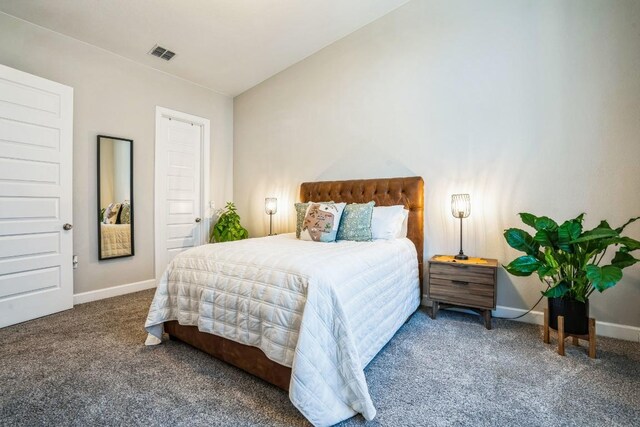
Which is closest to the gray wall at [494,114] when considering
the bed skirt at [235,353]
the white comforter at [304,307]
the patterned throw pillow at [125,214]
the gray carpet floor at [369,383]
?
the gray carpet floor at [369,383]

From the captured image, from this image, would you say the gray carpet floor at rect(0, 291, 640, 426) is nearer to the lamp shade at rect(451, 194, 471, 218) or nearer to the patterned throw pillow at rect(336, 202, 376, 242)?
the patterned throw pillow at rect(336, 202, 376, 242)

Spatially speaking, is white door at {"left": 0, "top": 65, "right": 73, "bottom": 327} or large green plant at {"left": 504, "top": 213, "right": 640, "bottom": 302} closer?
large green plant at {"left": 504, "top": 213, "right": 640, "bottom": 302}

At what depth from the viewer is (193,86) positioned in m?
4.38

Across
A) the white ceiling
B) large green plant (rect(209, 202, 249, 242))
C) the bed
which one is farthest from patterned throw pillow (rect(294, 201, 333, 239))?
the white ceiling

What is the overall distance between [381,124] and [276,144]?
1.67 m

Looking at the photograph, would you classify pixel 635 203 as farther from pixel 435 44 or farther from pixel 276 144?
pixel 276 144

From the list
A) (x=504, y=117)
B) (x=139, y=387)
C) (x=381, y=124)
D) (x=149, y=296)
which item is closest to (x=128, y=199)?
(x=149, y=296)

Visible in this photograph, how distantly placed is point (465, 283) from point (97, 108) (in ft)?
14.3

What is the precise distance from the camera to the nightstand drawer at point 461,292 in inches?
100

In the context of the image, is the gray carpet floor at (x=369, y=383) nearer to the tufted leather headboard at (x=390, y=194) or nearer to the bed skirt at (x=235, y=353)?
the bed skirt at (x=235, y=353)

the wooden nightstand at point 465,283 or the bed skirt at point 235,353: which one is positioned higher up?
the wooden nightstand at point 465,283

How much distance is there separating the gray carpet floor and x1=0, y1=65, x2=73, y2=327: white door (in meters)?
0.41

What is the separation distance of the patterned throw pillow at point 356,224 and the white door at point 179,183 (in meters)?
2.58

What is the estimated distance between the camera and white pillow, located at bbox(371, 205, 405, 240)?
295 centimetres
